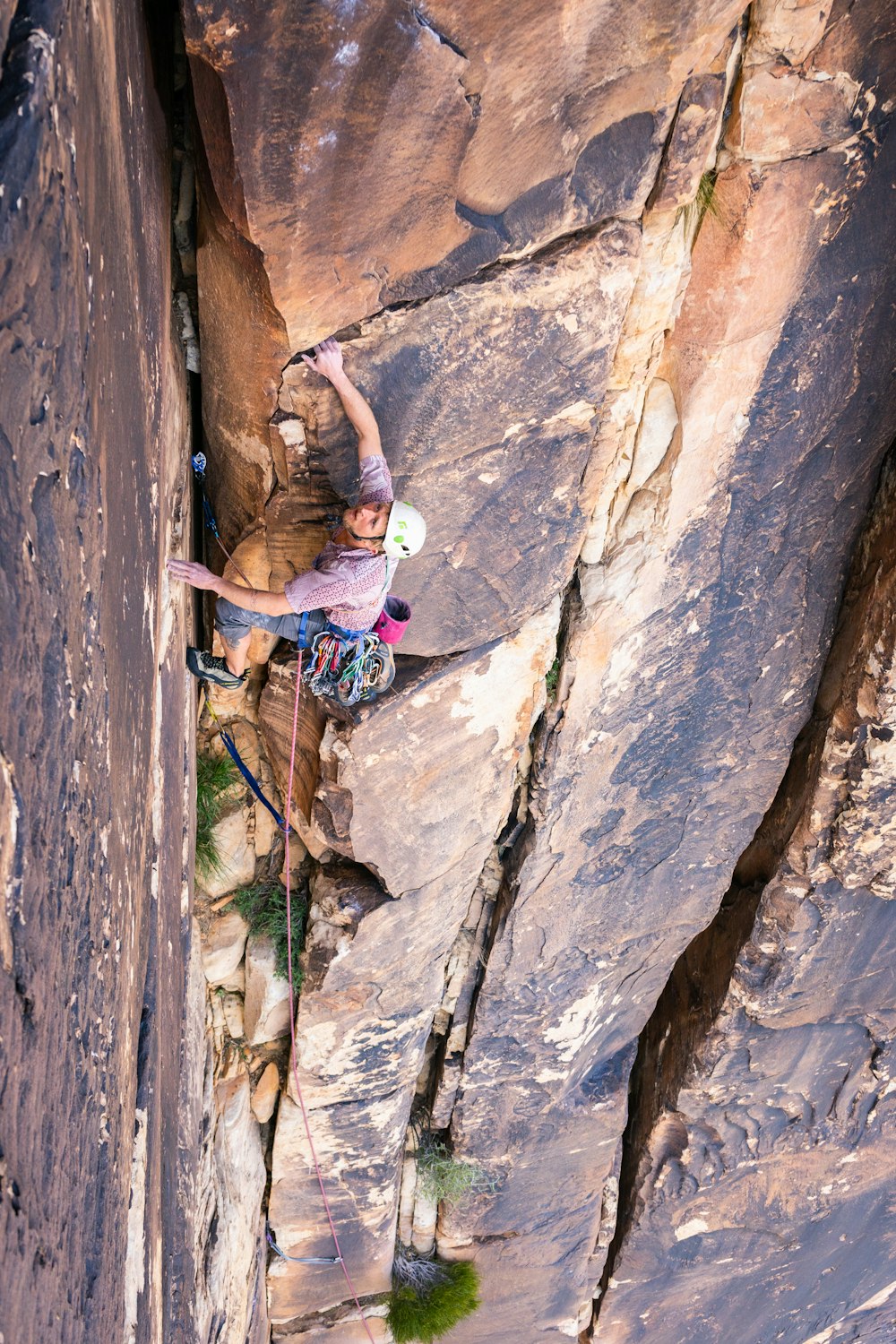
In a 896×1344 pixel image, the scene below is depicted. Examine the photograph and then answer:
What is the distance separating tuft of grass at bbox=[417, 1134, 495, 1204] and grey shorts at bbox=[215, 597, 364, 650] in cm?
377

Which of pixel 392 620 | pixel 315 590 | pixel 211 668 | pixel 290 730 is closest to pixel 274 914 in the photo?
pixel 290 730

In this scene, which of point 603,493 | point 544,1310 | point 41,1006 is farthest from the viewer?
point 544,1310

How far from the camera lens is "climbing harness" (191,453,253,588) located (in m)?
3.52

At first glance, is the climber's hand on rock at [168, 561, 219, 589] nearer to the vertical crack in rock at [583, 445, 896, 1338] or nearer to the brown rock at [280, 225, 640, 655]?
the brown rock at [280, 225, 640, 655]

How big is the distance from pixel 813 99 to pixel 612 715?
2432 mm

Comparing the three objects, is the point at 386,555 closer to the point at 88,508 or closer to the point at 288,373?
the point at 288,373

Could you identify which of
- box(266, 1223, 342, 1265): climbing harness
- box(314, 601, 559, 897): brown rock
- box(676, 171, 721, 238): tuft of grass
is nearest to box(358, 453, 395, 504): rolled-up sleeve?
box(314, 601, 559, 897): brown rock

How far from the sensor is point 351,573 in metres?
3.11

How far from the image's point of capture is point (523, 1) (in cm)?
262

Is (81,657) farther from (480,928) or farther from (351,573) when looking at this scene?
(480,928)

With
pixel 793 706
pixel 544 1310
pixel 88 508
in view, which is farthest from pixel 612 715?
pixel 544 1310

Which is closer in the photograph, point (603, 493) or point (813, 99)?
point (813, 99)

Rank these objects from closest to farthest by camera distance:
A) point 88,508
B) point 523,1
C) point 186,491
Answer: point 88,508
point 523,1
point 186,491

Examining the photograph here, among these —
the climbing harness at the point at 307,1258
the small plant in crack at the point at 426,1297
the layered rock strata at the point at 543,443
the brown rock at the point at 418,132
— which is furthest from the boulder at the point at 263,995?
the brown rock at the point at 418,132
